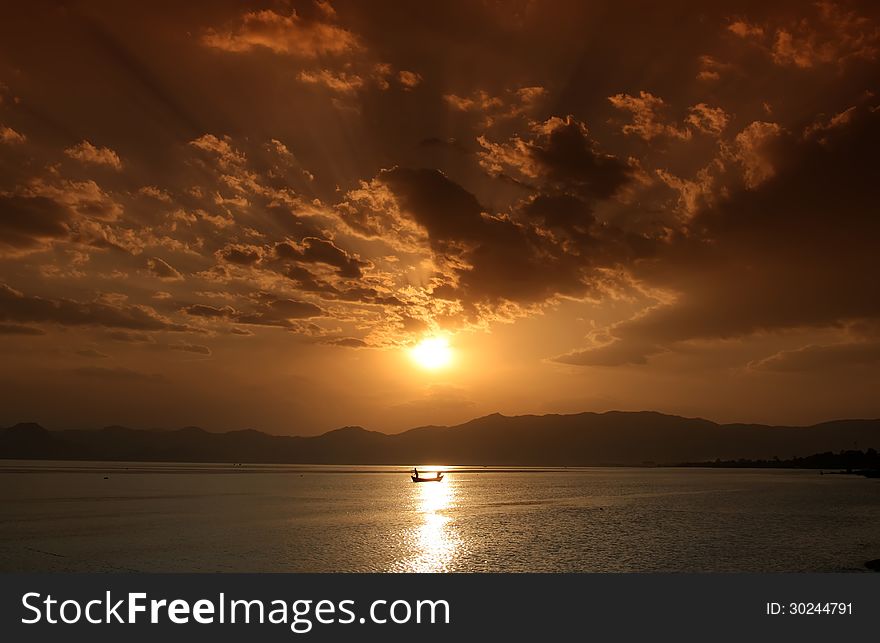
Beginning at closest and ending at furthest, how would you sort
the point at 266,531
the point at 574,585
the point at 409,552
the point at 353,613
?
the point at 353,613 → the point at 574,585 → the point at 409,552 → the point at 266,531

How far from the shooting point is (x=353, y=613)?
31781 mm

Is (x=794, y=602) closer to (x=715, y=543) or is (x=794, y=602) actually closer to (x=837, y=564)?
(x=837, y=564)

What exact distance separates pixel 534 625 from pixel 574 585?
1201cm

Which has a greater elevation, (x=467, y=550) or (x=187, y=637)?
(x=187, y=637)

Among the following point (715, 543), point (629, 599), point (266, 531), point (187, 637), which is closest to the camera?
point (187, 637)

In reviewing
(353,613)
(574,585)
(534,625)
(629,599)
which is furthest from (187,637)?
(574,585)

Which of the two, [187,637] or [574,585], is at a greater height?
[187,637]

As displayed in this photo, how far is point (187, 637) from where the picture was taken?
26672 mm

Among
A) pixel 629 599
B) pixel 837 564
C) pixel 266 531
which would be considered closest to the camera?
pixel 629 599

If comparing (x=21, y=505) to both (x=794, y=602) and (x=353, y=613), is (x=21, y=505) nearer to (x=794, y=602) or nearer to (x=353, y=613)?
(x=353, y=613)

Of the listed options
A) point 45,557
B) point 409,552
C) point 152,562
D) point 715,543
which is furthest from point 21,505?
point 715,543

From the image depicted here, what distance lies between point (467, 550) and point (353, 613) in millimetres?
29978

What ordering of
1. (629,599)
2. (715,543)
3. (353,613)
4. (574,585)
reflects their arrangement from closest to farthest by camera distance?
(353,613)
(629,599)
(574,585)
(715,543)

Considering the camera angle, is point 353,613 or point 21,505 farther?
point 21,505
